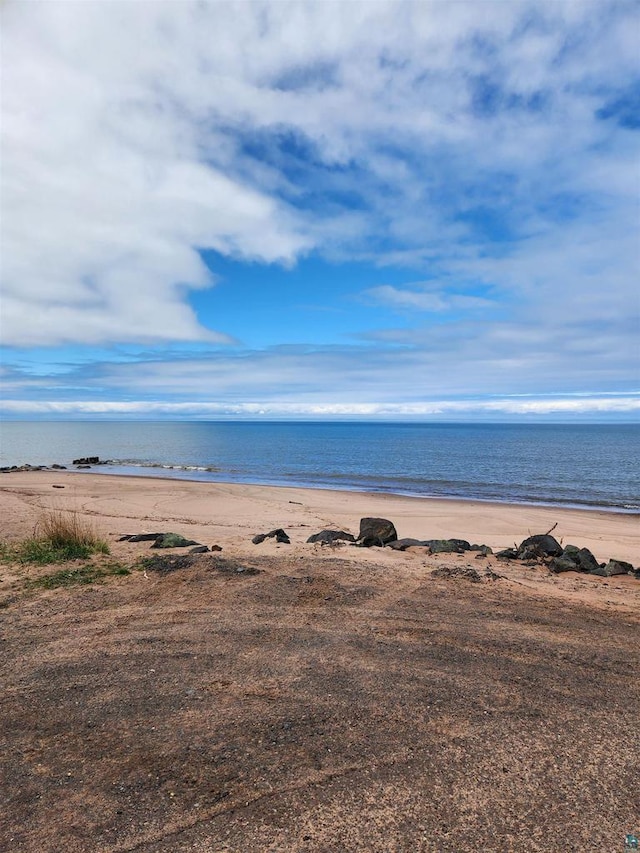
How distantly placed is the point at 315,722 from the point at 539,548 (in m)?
10.5

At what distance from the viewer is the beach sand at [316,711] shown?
11.6 feet

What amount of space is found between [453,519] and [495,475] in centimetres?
2533

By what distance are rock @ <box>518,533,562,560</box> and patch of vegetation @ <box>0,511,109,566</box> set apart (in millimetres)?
10051

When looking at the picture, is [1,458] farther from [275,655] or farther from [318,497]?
[275,655]

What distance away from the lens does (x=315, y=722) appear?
4.73 metres

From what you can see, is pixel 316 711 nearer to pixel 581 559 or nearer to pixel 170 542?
pixel 170 542

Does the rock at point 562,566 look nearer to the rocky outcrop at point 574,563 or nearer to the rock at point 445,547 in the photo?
the rocky outcrop at point 574,563

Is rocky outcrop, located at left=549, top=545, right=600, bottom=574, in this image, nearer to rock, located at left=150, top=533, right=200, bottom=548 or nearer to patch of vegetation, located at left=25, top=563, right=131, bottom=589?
rock, located at left=150, top=533, right=200, bottom=548

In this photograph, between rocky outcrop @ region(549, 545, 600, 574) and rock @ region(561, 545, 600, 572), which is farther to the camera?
rock @ region(561, 545, 600, 572)

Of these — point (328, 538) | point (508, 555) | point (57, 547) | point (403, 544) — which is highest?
point (57, 547)

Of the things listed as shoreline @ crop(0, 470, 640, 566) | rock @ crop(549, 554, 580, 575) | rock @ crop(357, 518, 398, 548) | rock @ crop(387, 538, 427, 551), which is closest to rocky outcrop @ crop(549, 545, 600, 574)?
rock @ crop(549, 554, 580, 575)

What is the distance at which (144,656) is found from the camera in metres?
6.09

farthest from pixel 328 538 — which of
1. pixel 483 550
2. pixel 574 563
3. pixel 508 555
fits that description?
pixel 574 563

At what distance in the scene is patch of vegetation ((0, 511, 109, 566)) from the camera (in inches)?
401
